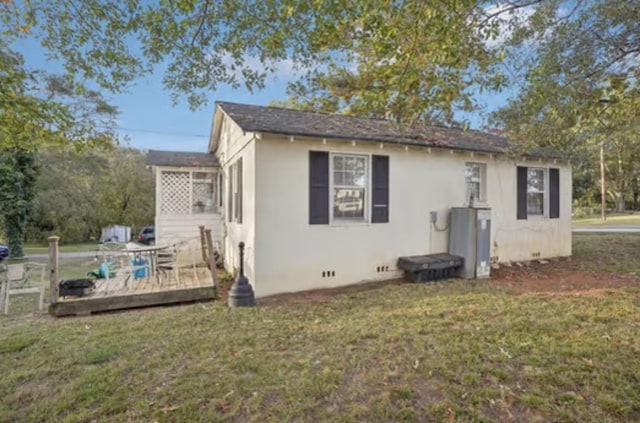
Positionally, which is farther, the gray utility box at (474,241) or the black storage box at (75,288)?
the gray utility box at (474,241)

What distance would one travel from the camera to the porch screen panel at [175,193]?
388 inches

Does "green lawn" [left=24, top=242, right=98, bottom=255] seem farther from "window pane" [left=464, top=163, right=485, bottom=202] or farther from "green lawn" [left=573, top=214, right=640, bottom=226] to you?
"green lawn" [left=573, top=214, right=640, bottom=226]

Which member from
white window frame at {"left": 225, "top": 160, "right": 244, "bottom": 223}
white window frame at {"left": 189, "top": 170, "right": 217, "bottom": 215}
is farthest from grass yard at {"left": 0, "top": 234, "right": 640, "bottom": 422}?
white window frame at {"left": 189, "top": 170, "right": 217, "bottom": 215}

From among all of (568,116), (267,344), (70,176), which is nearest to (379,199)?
(568,116)

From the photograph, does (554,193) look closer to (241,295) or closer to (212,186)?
(241,295)

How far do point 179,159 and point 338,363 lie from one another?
8661 mm

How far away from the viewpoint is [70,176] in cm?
2128

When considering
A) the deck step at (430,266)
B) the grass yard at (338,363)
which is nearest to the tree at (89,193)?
the grass yard at (338,363)

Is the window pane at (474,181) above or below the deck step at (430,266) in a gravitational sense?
above

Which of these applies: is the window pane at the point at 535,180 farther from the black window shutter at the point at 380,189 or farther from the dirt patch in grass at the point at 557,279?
the black window shutter at the point at 380,189

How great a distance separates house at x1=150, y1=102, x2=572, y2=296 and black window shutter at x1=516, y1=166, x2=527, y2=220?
1.1 inches

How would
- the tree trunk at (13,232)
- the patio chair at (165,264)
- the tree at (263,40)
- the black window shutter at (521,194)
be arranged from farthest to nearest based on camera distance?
the tree trunk at (13,232) → the black window shutter at (521,194) → the patio chair at (165,264) → the tree at (263,40)

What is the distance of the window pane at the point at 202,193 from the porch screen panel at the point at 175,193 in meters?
0.22

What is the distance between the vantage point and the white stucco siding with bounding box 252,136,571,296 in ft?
21.9
